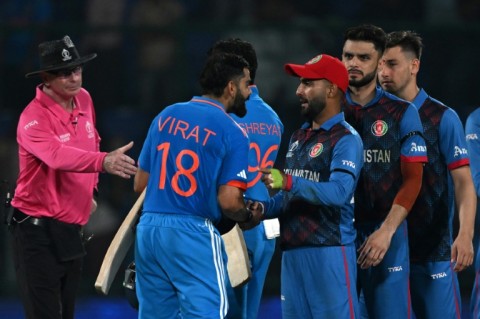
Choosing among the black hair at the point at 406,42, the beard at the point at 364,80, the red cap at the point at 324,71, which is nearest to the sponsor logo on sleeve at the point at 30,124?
the red cap at the point at 324,71

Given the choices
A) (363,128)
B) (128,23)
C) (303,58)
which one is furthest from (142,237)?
(128,23)

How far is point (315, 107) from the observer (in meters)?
4.82

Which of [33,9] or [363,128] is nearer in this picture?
[363,128]

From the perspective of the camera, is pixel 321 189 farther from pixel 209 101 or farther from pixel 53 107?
pixel 53 107

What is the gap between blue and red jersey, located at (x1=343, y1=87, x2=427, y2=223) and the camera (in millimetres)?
4969

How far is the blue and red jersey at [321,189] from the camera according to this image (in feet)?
15.0

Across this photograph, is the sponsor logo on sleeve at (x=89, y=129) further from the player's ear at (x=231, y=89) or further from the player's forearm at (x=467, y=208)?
the player's forearm at (x=467, y=208)

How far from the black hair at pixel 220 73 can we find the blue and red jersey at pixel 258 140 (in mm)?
687

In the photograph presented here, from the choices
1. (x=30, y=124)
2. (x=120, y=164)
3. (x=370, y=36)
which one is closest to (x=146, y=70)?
(x=30, y=124)

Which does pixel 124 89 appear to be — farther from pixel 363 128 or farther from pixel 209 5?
pixel 363 128

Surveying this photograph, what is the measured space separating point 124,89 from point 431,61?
2568 millimetres

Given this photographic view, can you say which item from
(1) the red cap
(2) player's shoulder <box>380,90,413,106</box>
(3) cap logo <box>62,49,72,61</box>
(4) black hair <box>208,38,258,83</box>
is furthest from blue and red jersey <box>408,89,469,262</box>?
(3) cap logo <box>62,49,72,61</box>

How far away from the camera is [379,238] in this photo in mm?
4754

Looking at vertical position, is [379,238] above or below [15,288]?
above
